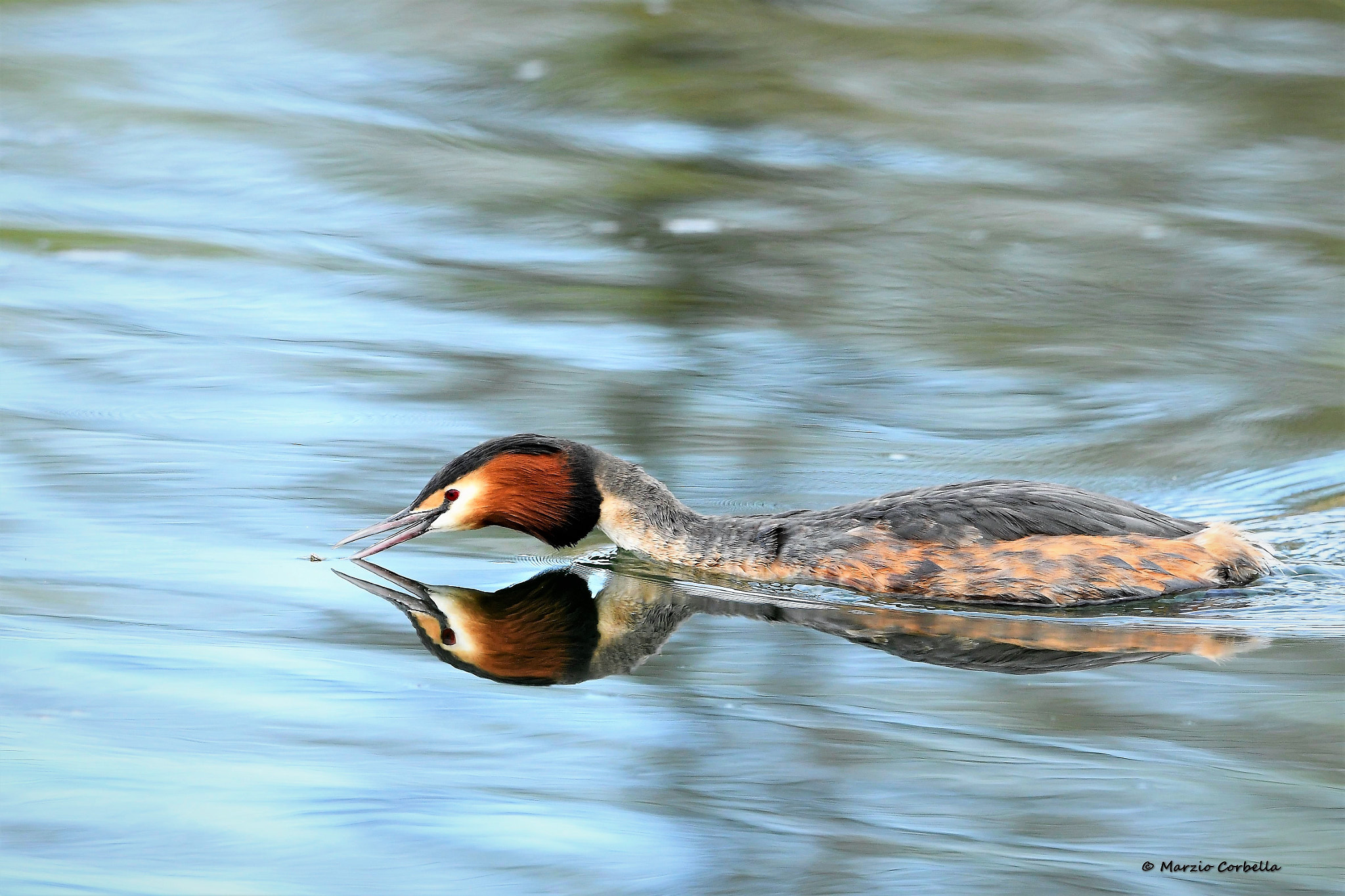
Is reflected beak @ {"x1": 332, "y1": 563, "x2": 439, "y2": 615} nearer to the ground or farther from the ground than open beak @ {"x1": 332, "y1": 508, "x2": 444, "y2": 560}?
nearer to the ground

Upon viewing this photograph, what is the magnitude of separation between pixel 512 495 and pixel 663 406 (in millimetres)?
1612

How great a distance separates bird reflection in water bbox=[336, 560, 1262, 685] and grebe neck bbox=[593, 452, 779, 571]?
0.49 feet

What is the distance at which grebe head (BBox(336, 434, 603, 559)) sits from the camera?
6.47 m

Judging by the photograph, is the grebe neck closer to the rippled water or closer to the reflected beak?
the rippled water

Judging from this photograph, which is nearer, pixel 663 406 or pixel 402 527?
pixel 402 527

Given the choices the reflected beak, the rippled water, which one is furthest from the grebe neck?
the reflected beak

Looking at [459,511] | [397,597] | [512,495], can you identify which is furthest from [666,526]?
[397,597]

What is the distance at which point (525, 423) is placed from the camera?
7699mm

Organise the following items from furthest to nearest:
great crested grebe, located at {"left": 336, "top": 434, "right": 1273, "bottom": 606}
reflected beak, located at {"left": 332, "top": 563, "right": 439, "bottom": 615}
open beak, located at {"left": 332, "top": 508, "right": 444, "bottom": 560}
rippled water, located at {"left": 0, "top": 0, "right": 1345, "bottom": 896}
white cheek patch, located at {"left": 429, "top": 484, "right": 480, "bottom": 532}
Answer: white cheek patch, located at {"left": 429, "top": 484, "right": 480, "bottom": 532} → open beak, located at {"left": 332, "top": 508, "right": 444, "bottom": 560} → great crested grebe, located at {"left": 336, "top": 434, "right": 1273, "bottom": 606} → reflected beak, located at {"left": 332, "top": 563, "right": 439, "bottom": 615} → rippled water, located at {"left": 0, "top": 0, "right": 1345, "bottom": 896}

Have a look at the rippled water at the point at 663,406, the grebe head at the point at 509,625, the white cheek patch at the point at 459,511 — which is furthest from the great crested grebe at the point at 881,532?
the grebe head at the point at 509,625

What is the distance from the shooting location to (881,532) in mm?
6379

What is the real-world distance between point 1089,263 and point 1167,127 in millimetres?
2787

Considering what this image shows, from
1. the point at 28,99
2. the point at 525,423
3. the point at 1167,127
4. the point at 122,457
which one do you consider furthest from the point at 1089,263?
the point at 28,99

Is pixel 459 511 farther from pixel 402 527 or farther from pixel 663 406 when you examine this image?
pixel 663 406
